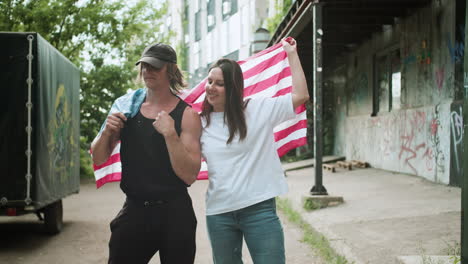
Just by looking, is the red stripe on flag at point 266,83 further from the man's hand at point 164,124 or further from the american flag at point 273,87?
the man's hand at point 164,124

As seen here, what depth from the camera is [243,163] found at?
335 centimetres

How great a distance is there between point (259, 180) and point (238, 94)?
54 cm

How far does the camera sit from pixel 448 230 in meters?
6.94

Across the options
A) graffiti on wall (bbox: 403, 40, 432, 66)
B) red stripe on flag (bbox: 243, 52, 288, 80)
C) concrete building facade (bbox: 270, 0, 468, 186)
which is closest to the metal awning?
concrete building facade (bbox: 270, 0, 468, 186)

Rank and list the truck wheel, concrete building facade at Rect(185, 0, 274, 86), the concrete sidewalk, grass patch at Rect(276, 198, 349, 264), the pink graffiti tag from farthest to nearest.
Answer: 1. concrete building facade at Rect(185, 0, 274, 86)
2. the pink graffiti tag
3. the truck wheel
4. grass patch at Rect(276, 198, 349, 264)
5. the concrete sidewalk

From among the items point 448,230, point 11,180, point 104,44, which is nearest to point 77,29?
point 104,44

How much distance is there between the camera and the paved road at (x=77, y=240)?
694 cm

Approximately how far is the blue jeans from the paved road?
324 cm

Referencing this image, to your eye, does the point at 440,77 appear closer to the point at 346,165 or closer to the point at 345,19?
the point at 345,19

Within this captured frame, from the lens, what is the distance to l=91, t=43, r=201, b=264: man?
3146mm

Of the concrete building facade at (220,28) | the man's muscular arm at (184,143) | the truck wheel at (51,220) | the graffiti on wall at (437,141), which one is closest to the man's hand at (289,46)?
the man's muscular arm at (184,143)

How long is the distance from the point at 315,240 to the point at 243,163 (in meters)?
4.40

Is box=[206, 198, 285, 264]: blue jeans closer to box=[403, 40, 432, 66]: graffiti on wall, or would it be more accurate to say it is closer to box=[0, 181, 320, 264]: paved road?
box=[0, 181, 320, 264]: paved road

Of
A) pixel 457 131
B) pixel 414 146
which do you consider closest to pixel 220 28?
pixel 414 146
